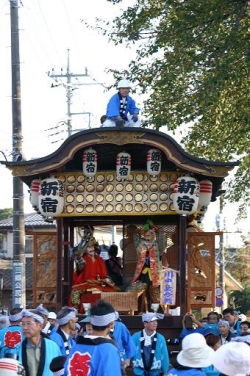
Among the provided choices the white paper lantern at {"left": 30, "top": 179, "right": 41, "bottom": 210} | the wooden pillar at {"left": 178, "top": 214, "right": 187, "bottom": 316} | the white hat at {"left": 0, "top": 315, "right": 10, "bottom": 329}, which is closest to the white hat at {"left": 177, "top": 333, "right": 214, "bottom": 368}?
the white hat at {"left": 0, "top": 315, "right": 10, "bottom": 329}

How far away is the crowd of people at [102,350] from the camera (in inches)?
215

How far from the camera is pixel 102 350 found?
6871 mm

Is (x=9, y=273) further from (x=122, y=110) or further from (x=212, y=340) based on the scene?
(x=212, y=340)

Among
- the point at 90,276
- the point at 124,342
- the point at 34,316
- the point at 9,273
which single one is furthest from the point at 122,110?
the point at 9,273

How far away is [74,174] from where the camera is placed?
14984mm

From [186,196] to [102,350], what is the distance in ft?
25.1

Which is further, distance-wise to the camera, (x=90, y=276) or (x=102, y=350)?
(x=90, y=276)

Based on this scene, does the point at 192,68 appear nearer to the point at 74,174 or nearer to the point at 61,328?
the point at 74,174

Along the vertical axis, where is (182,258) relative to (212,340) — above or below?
above

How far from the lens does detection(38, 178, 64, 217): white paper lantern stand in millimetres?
14727

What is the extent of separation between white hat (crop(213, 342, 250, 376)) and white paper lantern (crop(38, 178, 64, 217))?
9516 mm

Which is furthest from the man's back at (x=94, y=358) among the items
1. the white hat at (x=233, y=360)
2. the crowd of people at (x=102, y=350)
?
the white hat at (x=233, y=360)

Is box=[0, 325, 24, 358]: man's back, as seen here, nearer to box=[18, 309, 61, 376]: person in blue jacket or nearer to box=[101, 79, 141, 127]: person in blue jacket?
box=[18, 309, 61, 376]: person in blue jacket

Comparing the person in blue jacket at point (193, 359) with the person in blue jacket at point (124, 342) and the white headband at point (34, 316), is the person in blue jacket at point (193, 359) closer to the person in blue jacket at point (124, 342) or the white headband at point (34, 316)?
the white headband at point (34, 316)
